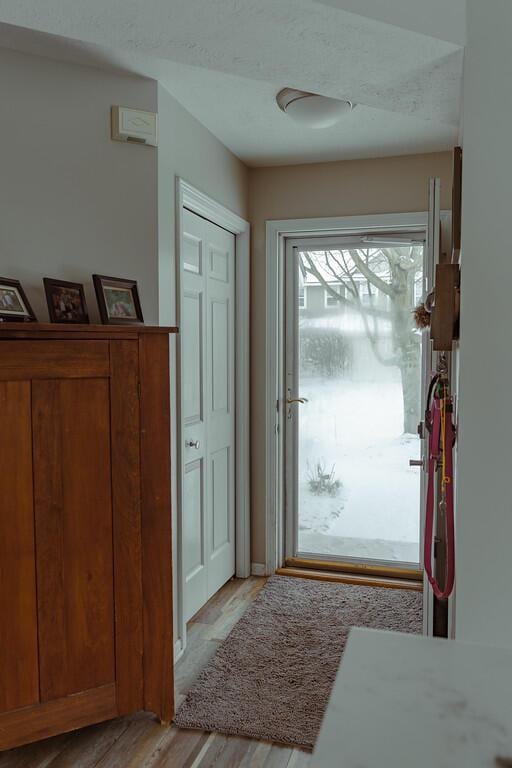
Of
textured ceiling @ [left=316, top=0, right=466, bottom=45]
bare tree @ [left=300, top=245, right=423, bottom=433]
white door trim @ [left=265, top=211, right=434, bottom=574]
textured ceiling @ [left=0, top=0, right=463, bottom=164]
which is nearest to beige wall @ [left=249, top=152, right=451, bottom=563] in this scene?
white door trim @ [left=265, top=211, right=434, bottom=574]

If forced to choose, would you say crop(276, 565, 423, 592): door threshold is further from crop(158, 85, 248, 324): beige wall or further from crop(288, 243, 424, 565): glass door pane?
→ crop(158, 85, 248, 324): beige wall

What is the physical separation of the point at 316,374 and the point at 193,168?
1474 mm

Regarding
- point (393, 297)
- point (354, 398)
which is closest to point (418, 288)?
point (393, 297)

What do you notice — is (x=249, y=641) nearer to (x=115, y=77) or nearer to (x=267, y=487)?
(x=267, y=487)

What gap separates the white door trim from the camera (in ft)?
11.9

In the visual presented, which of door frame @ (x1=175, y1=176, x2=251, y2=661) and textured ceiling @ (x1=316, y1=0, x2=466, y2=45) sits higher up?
textured ceiling @ (x1=316, y1=0, x2=466, y2=45)

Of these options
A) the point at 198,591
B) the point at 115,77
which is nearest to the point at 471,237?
the point at 115,77

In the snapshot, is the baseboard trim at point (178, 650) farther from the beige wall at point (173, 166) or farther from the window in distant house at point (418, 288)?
the window in distant house at point (418, 288)

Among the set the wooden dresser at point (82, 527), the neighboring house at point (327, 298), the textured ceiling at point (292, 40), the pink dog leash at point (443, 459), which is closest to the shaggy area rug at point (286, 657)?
the wooden dresser at point (82, 527)

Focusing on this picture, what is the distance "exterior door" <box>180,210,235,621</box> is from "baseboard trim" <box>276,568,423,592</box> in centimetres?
38

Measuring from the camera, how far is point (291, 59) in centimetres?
146

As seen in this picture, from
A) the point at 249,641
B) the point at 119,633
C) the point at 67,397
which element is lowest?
the point at 249,641

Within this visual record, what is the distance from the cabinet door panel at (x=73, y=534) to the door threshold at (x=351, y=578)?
1.78 metres

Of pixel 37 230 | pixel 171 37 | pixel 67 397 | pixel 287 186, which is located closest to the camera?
pixel 171 37
